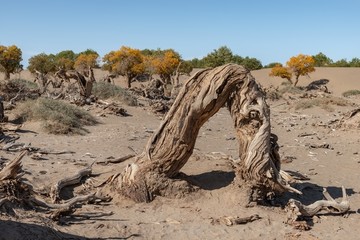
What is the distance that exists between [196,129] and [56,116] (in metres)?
A: 7.72

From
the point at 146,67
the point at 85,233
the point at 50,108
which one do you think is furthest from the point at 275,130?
the point at 146,67

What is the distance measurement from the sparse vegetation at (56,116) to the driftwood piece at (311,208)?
812 cm

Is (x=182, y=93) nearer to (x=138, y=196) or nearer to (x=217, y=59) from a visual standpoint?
(x=138, y=196)

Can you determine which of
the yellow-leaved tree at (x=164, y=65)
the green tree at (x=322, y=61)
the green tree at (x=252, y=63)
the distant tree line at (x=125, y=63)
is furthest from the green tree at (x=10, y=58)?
the green tree at (x=322, y=61)

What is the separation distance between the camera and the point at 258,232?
605 centimetres

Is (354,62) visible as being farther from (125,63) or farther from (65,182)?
(65,182)

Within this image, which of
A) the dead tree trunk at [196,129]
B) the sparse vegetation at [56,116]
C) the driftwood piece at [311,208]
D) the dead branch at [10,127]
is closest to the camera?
the driftwood piece at [311,208]

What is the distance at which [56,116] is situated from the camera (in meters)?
13.6

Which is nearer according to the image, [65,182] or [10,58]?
[65,182]

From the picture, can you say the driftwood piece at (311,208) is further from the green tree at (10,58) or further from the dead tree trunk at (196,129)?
the green tree at (10,58)

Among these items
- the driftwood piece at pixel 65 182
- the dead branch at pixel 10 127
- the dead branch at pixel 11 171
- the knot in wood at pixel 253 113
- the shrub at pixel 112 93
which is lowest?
the driftwood piece at pixel 65 182

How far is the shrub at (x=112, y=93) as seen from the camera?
2014 cm

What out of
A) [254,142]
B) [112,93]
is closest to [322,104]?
[112,93]

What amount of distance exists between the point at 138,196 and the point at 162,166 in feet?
1.95
